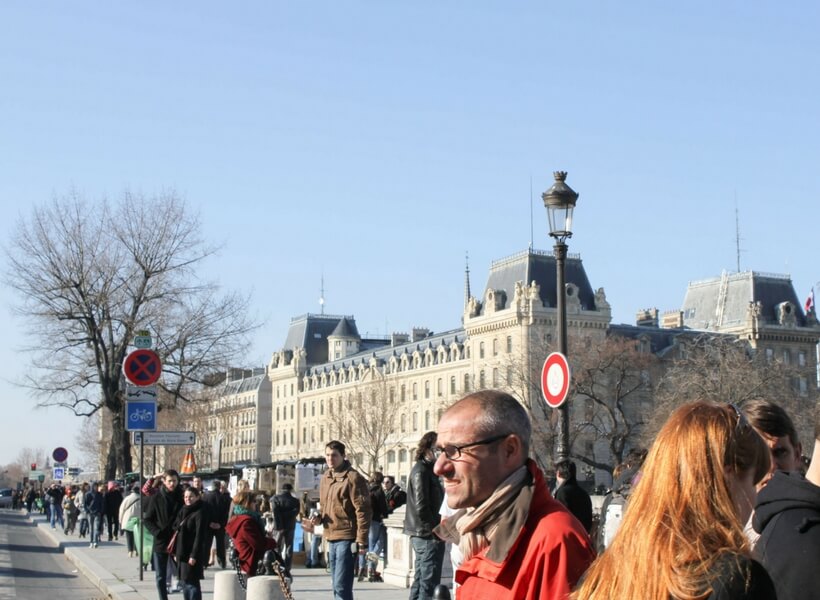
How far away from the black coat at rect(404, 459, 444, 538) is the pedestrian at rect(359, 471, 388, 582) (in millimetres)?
8542

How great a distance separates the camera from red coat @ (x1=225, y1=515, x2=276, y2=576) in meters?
13.3

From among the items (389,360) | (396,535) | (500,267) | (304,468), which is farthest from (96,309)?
(389,360)

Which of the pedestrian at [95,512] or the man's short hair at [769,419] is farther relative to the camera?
the pedestrian at [95,512]

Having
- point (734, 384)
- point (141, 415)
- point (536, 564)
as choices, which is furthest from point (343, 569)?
point (734, 384)

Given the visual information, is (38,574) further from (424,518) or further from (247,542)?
(424,518)

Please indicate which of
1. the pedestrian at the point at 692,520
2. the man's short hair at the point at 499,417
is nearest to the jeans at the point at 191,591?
the man's short hair at the point at 499,417

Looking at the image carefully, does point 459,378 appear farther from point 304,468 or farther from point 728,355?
point 304,468

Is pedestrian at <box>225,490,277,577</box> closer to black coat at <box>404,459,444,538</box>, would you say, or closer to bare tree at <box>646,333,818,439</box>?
black coat at <box>404,459,444,538</box>

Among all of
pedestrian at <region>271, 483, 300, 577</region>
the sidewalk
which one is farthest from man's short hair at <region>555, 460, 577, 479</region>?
pedestrian at <region>271, 483, 300, 577</region>

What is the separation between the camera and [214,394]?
45281 mm

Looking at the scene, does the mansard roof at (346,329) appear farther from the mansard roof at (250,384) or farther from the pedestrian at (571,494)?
the pedestrian at (571,494)

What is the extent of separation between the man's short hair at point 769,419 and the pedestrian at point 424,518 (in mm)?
6205

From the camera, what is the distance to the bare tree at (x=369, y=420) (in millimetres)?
114312

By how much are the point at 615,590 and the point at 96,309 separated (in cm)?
3857
